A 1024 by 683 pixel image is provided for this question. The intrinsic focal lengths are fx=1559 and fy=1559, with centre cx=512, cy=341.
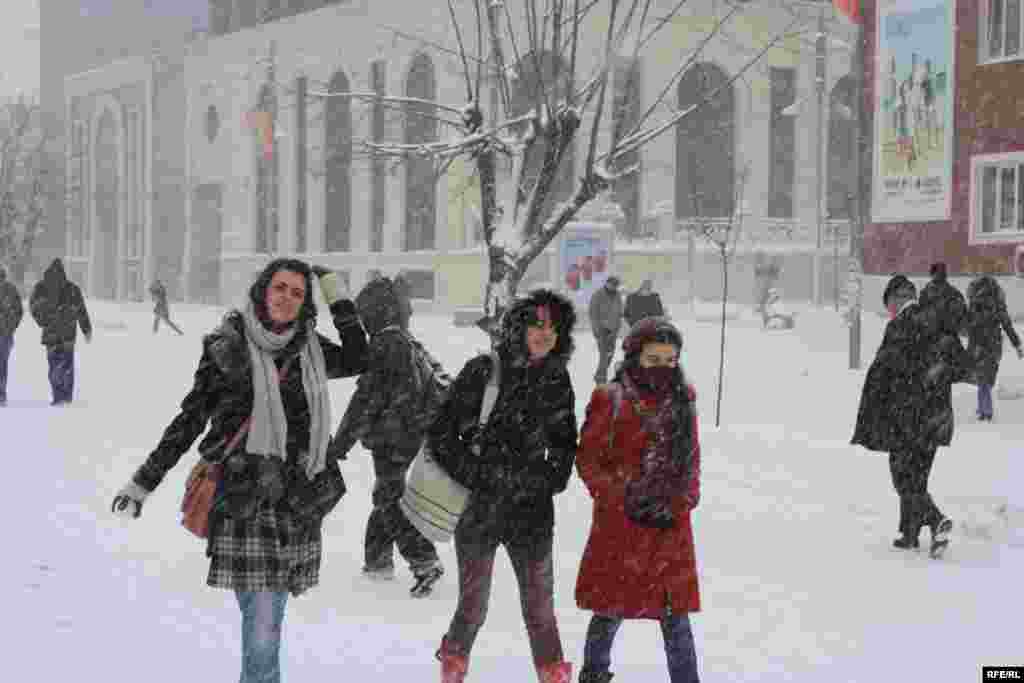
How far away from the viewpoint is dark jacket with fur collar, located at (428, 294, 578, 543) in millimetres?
5641

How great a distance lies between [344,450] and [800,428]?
10.4 meters

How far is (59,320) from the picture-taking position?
18.1 metres

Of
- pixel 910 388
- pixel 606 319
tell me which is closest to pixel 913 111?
pixel 606 319

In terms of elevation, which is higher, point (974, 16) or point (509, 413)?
point (974, 16)

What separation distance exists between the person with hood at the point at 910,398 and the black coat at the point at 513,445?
4.02 meters

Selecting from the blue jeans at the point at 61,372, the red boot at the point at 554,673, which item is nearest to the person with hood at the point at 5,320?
the blue jeans at the point at 61,372

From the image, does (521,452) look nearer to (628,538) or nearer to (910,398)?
(628,538)

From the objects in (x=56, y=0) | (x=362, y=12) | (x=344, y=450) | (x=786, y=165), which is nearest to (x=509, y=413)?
(x=344, y=450)

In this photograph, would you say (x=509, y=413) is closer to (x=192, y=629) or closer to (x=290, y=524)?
(x=290, y=524)

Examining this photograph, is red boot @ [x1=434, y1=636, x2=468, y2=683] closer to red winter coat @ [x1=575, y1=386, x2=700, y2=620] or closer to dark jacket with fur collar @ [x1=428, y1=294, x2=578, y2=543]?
dark jacket with fur collar @ [x1=428, y1=294, x2=578, y2=543]

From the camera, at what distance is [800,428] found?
17094 millimetres

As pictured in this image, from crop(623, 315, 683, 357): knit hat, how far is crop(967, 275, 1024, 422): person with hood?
42.7 ft

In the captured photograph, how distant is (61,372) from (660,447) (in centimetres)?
1401

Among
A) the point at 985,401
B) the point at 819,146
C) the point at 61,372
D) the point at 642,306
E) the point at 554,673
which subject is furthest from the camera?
the point at 819,146
